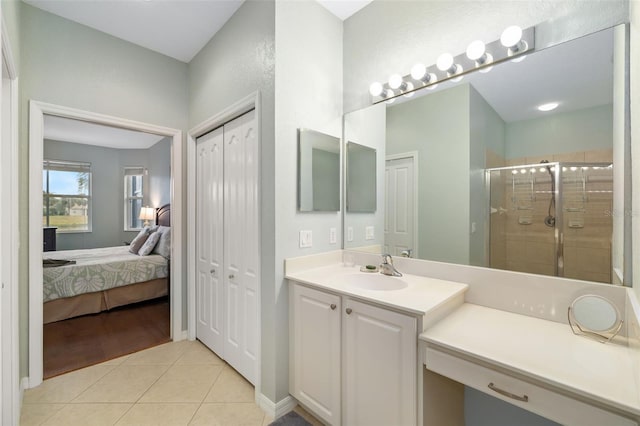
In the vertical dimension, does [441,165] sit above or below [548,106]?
below

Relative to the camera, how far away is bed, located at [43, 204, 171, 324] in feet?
10.1

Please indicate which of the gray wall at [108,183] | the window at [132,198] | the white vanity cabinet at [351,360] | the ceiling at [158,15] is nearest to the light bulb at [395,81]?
the ceiling at [158,15]

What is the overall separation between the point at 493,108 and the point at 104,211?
7158mm

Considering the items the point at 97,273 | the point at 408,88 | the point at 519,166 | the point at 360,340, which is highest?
the point at 408,88

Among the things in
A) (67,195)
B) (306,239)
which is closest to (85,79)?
(306,239)

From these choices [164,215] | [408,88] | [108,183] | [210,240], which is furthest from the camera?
[108,183]

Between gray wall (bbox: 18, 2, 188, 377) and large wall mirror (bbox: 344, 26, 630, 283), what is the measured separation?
210 centimetres

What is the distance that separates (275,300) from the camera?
171 centimetres

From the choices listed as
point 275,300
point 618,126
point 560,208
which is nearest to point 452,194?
point 560,208

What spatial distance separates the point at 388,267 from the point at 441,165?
0.71m

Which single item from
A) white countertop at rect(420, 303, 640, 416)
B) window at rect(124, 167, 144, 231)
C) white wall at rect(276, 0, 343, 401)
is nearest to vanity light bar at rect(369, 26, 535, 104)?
white wall at rect(276, 0, 343, 401)

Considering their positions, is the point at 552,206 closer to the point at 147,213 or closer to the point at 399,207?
the point at 399,207

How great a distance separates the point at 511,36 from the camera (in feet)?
4.39

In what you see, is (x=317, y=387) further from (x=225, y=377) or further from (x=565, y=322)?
(x=565, y=322)
